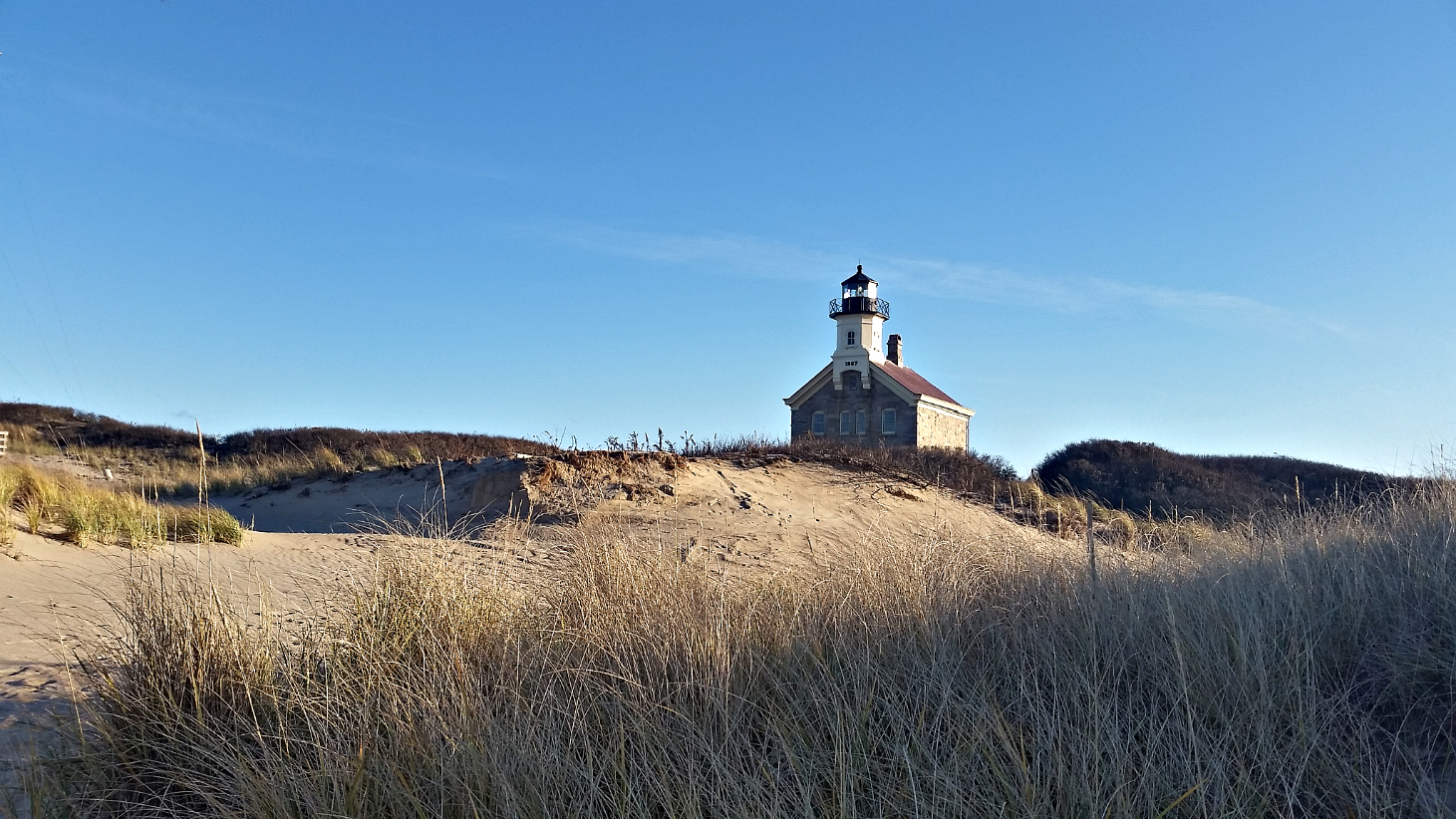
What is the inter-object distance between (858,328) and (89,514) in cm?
3454

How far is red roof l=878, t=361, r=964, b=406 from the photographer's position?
127ft

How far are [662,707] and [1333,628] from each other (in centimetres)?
352

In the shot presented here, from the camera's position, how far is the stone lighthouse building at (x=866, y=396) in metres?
38.2

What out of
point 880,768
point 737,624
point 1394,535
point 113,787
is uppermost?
point 1394,535

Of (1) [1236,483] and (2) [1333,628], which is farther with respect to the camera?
(1) [1236,483]

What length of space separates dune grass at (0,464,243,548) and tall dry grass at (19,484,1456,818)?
390 centimetres

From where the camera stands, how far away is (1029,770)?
3.37m

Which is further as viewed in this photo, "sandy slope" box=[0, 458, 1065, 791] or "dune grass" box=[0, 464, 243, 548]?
"dune grass" box=[0, 464, 243, 548]

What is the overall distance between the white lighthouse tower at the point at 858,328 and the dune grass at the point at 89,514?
3221cm

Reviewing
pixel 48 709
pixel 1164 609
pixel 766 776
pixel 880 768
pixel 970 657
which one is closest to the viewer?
pixel 766 776

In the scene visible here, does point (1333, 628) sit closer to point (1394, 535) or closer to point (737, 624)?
point (1394, 535)

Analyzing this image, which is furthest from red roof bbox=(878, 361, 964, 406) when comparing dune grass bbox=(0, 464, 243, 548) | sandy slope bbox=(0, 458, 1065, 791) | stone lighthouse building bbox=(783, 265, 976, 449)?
dune grass bbox=(0, 464, 243, 548)

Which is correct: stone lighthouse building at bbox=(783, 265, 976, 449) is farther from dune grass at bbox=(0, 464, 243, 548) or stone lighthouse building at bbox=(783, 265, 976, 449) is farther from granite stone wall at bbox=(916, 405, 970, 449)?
dune grass at bbox=(0, 464, 243, 548)

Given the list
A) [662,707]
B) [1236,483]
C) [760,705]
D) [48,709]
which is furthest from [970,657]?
[1236,483]
